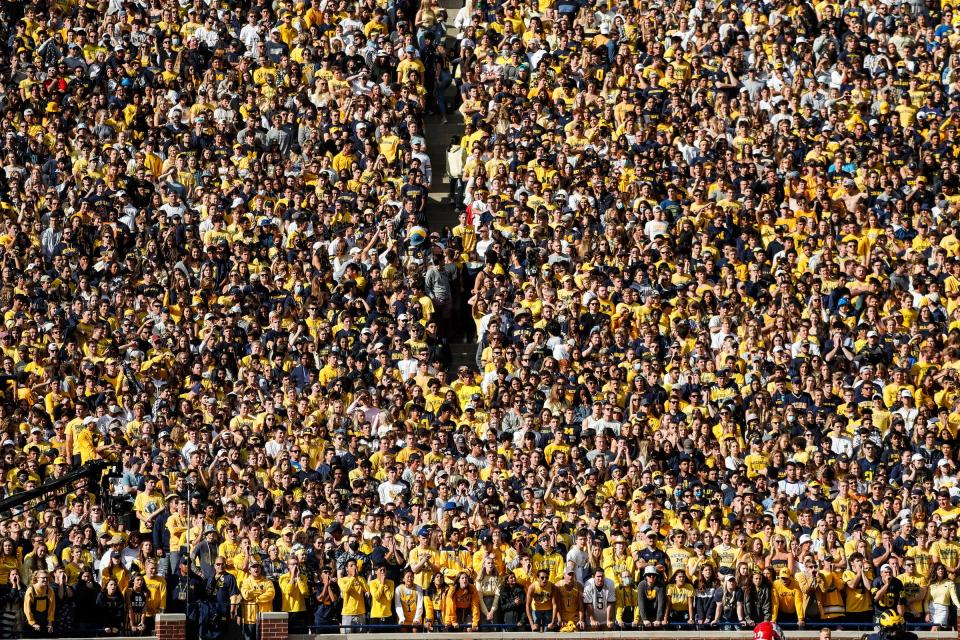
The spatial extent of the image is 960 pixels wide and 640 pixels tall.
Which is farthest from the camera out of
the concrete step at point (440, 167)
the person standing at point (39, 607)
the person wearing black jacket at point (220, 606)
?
the concrete step at point (440, 167)

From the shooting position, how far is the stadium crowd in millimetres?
28250

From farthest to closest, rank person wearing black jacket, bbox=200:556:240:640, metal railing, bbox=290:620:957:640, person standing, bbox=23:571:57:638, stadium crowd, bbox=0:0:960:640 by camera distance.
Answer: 1. stadium crowd, bbox=0:0:960:640
2. metal railing, bbox=290:620:957:640
3. person wearing black jacket, bbox=200:556:240:640
4. person standing, bbox=23:571:57:638

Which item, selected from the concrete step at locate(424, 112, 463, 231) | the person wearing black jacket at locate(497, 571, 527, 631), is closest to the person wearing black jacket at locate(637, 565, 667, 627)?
the person wearing black jacket at locate(497, 571, 527, 631)

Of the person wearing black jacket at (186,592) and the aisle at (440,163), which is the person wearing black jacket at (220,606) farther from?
the aisle at (440,163)

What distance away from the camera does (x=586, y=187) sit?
34531 millimetres

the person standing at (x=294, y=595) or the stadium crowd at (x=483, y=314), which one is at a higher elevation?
the stadium crowd at (x=483, y=314)

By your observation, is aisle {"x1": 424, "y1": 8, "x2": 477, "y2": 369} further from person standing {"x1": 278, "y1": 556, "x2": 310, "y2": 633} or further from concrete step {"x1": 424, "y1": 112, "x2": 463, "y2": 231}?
person standing {"x1": 278, "y1": 556, "x2": 310, "y2": 633}

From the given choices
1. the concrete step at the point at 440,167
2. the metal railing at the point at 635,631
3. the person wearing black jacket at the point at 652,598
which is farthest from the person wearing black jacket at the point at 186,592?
the concrete step at the point at 440,167

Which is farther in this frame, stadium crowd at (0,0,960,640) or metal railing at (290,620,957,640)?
stadium crowd at (0,0,960,640)

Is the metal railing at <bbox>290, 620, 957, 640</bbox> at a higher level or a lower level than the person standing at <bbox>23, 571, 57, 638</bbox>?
lower

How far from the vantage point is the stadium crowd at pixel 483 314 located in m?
28.2

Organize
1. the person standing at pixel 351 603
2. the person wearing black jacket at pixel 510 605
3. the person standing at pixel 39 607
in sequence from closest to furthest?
1. the person standing at pixel 39 607
2. the person standing at pixel 351 603
3. the person wearing black jacket at pixel 510 605

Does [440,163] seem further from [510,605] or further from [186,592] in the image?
[186,592]

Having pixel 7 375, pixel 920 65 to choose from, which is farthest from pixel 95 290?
pixel 920 65
